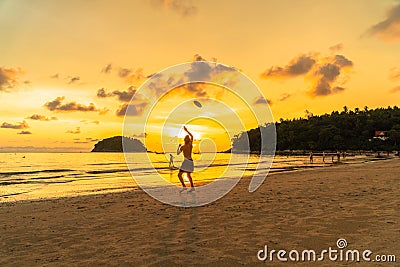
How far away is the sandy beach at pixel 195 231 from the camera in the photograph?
5.96 meters

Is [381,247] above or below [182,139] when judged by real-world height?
below

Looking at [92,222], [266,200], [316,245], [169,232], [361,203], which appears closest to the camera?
[316,245]

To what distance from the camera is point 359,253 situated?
5.70 metres

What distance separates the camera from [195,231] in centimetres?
779

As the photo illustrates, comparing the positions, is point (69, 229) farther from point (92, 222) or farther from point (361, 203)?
point (361, 203)

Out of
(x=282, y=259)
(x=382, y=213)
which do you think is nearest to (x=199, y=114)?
(x=382, y=213)

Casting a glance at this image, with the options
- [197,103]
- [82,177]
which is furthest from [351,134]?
[197,103]

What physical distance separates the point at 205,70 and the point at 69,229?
23.8 feet
